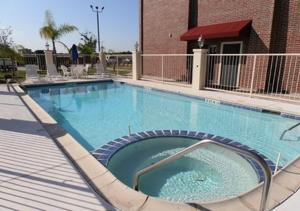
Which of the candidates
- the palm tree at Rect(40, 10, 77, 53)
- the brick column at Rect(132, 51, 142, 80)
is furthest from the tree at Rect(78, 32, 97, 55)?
the brick column at Rect(132, 51, 142, 80)

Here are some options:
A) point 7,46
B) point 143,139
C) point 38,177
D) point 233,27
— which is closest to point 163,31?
point 233,27

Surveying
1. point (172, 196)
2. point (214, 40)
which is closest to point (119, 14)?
point (214, 40)

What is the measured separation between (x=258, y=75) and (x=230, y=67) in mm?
1422

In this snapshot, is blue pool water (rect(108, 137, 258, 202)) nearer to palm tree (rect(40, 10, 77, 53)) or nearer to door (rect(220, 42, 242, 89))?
door (rect(220, 42, 242, 89))

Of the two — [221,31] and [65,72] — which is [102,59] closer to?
[65,72]

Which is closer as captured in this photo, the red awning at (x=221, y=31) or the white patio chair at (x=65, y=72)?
the red awning at (x=221, y=31)

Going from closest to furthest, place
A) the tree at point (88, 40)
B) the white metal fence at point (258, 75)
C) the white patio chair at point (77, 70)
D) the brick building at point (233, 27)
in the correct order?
the white metal fence at point (258, 75) < the brick building at point (233, 27) < the white patio chair at point (77, 70) < the tree at point (88, 40)

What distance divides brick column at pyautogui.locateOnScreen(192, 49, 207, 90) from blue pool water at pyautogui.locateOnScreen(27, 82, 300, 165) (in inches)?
48.1

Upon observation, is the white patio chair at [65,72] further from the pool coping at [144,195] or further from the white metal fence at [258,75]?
the pool coping at [144,195]

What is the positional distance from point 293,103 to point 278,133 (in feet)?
8.39

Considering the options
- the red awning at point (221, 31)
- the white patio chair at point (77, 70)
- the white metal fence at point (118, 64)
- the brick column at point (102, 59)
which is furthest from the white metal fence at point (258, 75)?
the brick column at point (102, 59)

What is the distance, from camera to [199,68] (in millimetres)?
9773

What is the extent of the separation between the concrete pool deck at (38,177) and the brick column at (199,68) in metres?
7.29

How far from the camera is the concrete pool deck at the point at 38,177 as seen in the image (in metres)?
2.24
